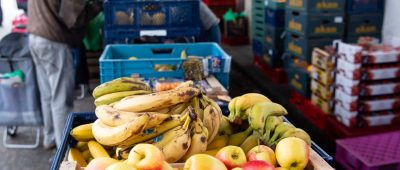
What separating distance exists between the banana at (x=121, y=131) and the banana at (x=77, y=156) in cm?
16

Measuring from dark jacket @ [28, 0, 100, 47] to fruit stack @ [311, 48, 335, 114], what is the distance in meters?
2.12

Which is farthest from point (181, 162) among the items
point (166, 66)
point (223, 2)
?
point (223, 2)

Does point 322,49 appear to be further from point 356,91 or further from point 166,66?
point 166,66

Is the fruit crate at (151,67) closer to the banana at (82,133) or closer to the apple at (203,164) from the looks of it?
the banana at (82,133)

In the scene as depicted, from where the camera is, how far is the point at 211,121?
1.37 meters

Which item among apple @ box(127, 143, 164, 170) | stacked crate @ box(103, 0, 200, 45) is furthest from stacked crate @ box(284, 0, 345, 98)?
apple @ box(127, 143, 164, 170)

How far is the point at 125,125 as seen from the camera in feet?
3.99

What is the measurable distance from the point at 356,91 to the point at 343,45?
393mm

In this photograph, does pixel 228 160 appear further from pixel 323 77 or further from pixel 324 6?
pixel 324 6

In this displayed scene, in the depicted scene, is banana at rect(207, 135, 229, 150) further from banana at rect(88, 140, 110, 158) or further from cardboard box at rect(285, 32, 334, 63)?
cardboard box at rect(285, 32, 334, 63)

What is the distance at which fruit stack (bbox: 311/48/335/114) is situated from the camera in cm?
382

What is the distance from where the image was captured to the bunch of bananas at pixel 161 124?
1.23 meters

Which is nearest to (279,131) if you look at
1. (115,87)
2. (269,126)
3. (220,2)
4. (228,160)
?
(269,126)

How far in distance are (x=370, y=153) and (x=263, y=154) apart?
1.70 meters
